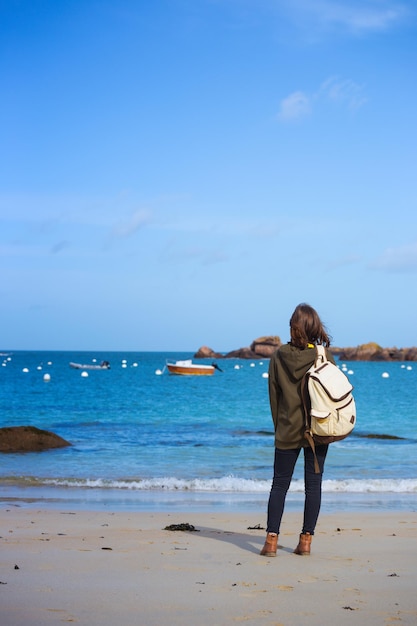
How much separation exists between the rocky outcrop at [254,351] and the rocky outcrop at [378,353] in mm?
19293

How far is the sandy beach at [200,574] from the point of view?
4625mm

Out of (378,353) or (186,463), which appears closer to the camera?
(186,463)

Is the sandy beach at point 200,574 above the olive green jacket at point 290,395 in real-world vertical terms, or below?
Answer: below

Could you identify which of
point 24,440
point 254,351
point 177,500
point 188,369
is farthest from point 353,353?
point 177,500

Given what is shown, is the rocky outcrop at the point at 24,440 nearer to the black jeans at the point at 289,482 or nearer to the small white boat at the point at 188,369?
the black jeans at the point at 289,482

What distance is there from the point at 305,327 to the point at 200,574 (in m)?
2.05

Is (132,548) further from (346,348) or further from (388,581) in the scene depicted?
(346,348)

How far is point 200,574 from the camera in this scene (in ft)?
18.8

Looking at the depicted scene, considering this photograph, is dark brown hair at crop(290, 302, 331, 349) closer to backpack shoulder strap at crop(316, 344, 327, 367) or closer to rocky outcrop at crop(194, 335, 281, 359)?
backpack shoulder strap at crop(316, 344, 327, 367)

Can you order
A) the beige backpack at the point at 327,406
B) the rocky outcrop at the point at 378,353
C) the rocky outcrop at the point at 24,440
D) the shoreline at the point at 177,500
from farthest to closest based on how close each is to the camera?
the rocky outcrop at the point at 378,353, the rocky outcrop at the point at 24,440, the shoreline at the point at 177,500, the beige backpack at the point at 327,406

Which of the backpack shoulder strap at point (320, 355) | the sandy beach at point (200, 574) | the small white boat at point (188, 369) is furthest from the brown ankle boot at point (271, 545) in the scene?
the small white boat at point (188, 369)

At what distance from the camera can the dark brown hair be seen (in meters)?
6.16

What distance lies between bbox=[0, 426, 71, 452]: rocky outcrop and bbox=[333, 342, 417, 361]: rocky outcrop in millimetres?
145970

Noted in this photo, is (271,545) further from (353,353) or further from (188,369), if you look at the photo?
(353,353)
